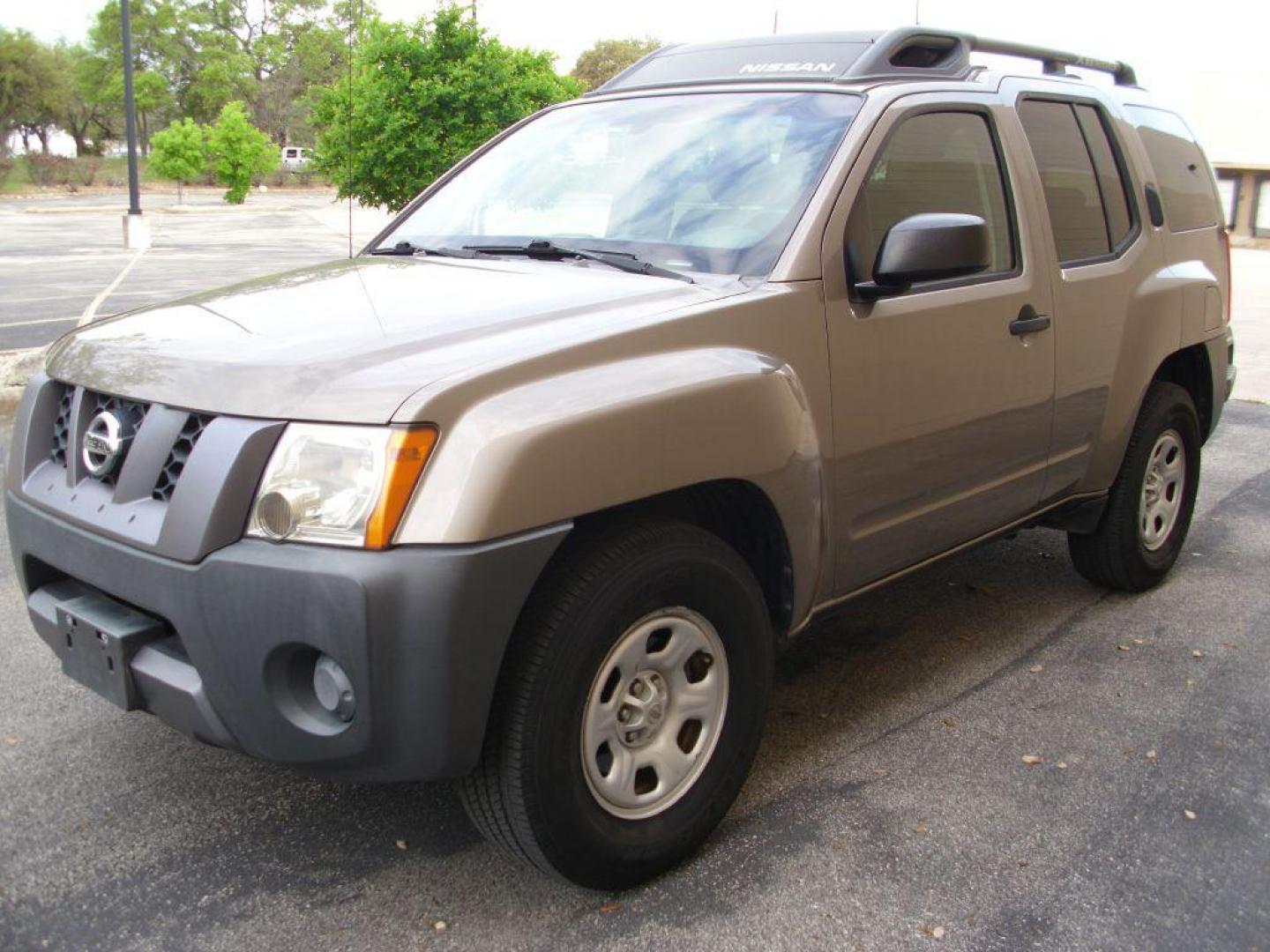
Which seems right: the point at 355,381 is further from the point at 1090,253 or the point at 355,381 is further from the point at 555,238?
the point at 1090,253

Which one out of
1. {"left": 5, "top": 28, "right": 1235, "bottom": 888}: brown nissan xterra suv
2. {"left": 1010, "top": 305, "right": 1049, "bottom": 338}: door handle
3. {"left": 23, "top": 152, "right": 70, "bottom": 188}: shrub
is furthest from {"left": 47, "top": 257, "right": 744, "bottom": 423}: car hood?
{"left": 23, "top": 152, "right": 70, "bottom": 188}: shrub

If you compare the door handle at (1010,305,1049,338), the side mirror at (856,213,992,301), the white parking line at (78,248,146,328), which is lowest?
the white parking line at (78,248,146,328)

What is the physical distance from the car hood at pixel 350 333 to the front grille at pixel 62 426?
50 millimetres

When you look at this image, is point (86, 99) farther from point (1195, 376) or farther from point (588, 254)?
point (588, 254)

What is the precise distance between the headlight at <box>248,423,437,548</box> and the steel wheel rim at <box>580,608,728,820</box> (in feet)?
1.98

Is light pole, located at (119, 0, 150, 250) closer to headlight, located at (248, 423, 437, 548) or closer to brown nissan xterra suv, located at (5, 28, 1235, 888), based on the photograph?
brown nissan xterra suv, located at (5, 28, 1235, 888)

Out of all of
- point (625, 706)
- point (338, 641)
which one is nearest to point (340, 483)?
point (338, 641)

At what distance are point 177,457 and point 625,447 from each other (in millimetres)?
913

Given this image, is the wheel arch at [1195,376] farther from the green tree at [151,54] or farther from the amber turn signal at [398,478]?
the green tree at [151,54]

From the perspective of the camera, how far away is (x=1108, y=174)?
4.41 metres

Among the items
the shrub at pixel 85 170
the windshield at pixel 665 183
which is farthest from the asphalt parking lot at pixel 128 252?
the shrub at pixel 85 170

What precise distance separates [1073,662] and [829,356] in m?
1.77

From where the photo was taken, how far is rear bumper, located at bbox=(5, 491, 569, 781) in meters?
2.29

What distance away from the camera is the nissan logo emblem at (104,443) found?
8.77 feet
